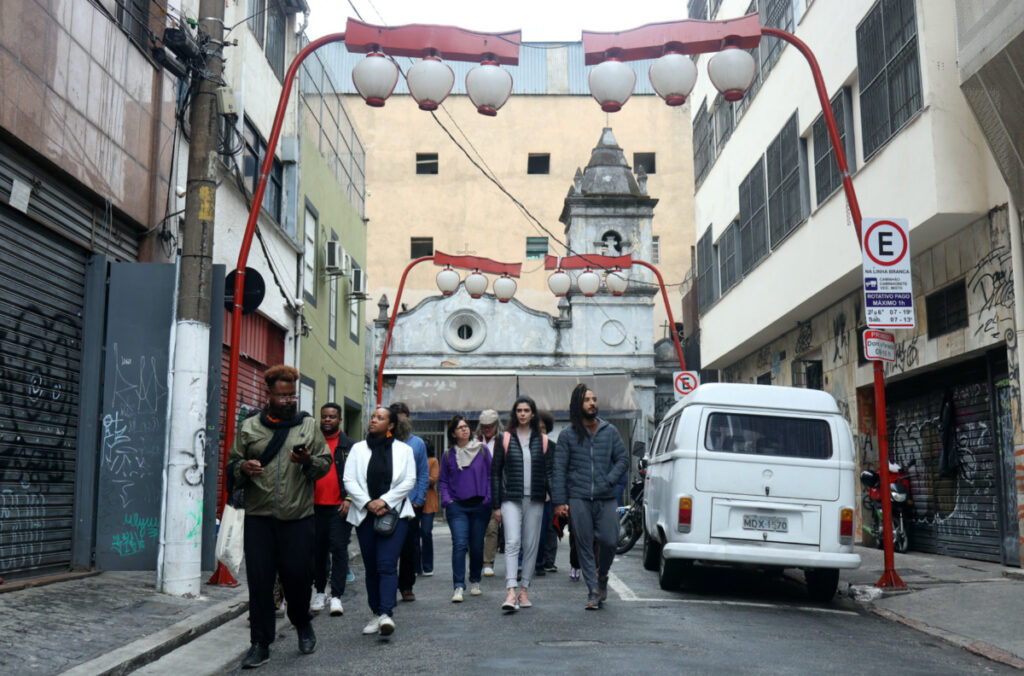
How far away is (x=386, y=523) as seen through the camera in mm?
7949

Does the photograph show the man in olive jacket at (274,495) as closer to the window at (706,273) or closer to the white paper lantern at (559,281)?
the white paper lantern at (559,281)

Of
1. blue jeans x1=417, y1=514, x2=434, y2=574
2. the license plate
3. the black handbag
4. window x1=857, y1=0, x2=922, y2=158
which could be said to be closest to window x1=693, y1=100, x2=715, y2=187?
window x1=857, y1=0, x2=922, y2=158

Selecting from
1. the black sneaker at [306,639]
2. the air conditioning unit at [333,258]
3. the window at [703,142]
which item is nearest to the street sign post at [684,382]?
the window at [703,142]

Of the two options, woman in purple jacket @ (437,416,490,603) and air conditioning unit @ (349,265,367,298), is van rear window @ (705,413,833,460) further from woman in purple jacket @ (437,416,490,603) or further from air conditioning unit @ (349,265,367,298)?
air conditioning unit @ (349,265,367,298)

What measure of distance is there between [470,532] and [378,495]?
2.31 m

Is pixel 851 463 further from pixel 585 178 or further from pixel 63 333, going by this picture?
pixel 585 178

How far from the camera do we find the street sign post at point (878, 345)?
36.4ft

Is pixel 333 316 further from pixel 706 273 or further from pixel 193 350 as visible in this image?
pixel 193 350

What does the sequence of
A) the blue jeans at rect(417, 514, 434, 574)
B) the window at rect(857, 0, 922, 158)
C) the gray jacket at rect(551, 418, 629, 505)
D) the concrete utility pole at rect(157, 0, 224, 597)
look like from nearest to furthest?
the gray jacket at rect(551, 418, 629, 505)
the concrete utility pole at rect(157, 0, 224, 597)
the blue jeans at rect(417, 514, 434, 574)
the window at rect(857, 0, 922, 158)

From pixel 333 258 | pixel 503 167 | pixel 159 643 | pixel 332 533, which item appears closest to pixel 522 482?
pixel 332 533

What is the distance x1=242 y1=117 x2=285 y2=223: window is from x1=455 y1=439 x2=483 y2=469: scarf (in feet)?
19.7

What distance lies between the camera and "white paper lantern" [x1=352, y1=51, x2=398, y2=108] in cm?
1093

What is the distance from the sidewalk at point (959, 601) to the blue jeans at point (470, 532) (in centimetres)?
365

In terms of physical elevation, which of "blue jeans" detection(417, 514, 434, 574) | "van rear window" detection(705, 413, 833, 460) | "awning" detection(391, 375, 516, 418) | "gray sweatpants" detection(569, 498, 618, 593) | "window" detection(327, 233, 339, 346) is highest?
"window" detection(327, 233, 339, 346)
